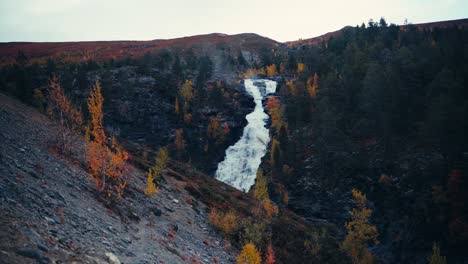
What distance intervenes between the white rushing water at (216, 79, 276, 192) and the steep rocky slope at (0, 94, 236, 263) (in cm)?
4274

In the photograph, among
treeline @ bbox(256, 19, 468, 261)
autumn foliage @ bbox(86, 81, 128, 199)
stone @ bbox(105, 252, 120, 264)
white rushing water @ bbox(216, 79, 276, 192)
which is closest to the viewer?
stone @ bbox(105, 252, 120, 264)

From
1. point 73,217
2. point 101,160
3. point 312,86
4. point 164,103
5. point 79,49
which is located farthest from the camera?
point 79,49

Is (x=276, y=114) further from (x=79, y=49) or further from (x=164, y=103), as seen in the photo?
(x=79, y=49)

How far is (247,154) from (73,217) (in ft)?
244

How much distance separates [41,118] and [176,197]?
59.1ft

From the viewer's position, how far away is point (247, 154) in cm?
8856

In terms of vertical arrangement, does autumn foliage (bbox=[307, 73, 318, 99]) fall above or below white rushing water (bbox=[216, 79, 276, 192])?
above

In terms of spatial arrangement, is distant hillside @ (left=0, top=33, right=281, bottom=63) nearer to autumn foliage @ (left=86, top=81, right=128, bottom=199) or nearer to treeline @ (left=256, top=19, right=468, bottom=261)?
treeline @ (left=256, top=19, right=468, bottom=261)

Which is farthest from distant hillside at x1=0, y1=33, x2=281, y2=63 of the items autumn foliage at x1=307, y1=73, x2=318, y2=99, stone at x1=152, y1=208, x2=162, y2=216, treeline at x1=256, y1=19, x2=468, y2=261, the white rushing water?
stone at x1=152, y1=208, x2=162, y2=216

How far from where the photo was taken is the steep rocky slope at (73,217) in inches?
449

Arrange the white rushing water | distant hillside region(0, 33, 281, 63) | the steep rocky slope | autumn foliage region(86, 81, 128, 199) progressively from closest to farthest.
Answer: the steep rocky slope, autumn foliage region(86, 81, 128, 199), the white rushing water, distant hillside region(0, 33, 281, 63)

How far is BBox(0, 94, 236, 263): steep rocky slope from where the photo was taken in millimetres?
11394

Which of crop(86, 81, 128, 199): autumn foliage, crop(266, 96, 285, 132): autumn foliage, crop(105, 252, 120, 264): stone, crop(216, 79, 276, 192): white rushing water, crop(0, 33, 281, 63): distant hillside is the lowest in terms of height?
crop(216, 79, 276, 192): white rushing water

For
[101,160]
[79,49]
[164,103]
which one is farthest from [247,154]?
[79,49]
